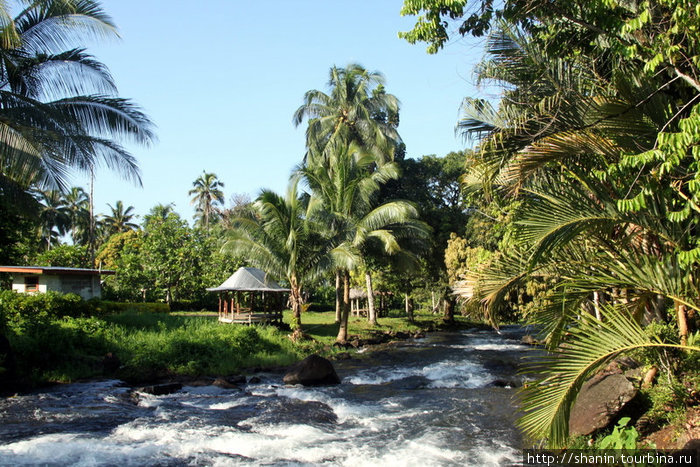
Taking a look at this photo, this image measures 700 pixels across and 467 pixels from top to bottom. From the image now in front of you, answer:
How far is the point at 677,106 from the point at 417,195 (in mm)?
28352

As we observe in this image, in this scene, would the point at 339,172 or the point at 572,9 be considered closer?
the point at 572,9

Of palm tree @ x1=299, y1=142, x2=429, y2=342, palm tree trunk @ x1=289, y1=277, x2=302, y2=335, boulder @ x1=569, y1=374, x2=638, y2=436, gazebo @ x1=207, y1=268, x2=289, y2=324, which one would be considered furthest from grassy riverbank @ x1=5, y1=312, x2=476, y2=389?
boulder @ x1=569, y1=374, x2=638, y2=436

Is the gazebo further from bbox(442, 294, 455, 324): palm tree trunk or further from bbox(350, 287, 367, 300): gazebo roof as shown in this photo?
bbox(442, 294, 455, 324): palm tree trunk

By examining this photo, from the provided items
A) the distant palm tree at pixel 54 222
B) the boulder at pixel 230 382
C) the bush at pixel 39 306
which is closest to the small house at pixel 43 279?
the bush at pixel 39 306

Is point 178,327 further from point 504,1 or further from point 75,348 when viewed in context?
point 504,1

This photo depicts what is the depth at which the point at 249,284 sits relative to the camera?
23188mm

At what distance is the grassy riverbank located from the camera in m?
13.1

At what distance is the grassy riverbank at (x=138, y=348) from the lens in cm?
1305

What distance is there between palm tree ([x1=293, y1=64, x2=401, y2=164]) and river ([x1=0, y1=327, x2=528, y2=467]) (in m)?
18.3

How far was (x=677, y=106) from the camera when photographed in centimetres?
577

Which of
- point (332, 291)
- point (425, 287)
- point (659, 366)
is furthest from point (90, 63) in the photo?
point (332, 291)

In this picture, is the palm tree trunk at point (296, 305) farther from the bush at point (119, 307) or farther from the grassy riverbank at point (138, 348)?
the bush at point (119, 307)

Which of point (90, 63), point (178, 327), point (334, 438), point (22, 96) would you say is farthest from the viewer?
point (178, 327)

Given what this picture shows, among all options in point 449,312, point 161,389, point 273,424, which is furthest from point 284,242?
point 449,312
